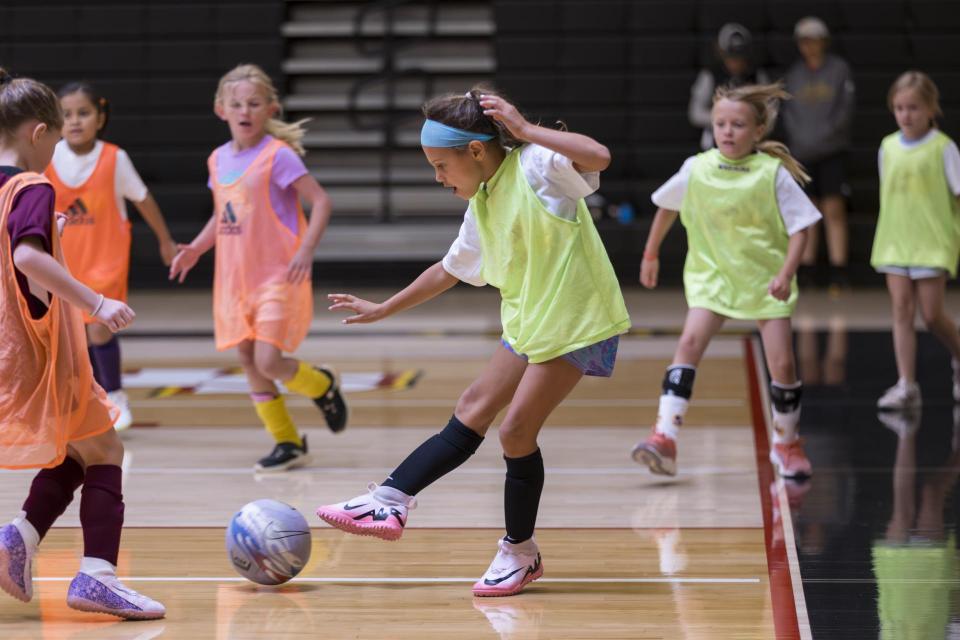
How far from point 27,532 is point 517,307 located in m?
1.30

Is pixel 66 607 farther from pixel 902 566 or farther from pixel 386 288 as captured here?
pixel 386 288

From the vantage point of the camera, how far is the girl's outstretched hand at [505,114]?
3.25 meters

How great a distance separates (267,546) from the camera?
3.57 m

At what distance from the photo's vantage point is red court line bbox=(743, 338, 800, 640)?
10.8ft

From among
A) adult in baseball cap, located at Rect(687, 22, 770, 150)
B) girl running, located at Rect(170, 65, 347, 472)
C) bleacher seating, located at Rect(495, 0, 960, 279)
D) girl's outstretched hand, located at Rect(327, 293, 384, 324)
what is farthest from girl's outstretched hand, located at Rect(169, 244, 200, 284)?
bleacher seating, located at Rect(495, 0, 960, 279)

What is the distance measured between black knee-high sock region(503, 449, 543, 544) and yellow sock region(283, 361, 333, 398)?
173 cm

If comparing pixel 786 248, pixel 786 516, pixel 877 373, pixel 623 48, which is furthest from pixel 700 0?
pixel 786 516

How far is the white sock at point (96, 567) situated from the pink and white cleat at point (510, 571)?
891 millimetres

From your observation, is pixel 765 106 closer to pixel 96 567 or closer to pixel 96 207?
pixel 96 207

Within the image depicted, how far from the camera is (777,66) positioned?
1101cm

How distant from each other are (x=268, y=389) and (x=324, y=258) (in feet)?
19.4

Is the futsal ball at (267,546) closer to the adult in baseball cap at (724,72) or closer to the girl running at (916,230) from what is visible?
the girl running at (916,230)

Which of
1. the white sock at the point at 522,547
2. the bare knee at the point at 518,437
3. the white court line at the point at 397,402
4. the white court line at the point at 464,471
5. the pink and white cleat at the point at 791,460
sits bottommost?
the white court line at the point at 397,402

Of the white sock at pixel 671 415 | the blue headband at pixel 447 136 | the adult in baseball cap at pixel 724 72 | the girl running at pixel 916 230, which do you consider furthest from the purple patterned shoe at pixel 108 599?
the adult in baseball cap at pixel 724 72
